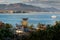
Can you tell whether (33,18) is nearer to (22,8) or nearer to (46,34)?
(22,8)

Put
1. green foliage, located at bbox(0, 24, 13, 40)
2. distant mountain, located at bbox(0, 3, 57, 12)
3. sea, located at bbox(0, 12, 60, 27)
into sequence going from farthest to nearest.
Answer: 1. distant mountain, located at bbox(0, 3, 57, 12)
2. sea, located at bbox(0, 12, 60, 27)
3. green foliage, located at bbox(0, 24, 13, 40)

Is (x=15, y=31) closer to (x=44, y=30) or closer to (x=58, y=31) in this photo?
(x=44, y=30)

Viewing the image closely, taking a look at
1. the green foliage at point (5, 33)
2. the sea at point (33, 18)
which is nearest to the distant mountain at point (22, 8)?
the sea at point (33, 18)

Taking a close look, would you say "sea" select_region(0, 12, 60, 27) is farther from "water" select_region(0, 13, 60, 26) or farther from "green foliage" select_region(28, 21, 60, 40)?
"green foliage" select_region(28, 21, 60, 40)

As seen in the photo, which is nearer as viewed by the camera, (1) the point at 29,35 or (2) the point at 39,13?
(1) the point at 29,35

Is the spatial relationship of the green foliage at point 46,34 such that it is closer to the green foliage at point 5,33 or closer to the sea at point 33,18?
the sea at point 33,18

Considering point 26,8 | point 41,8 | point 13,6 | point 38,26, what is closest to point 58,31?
point 38,26

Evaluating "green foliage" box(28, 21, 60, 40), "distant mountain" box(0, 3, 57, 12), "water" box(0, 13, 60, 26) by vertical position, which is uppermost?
"distant mountain" box(0, 3, 57, 12)

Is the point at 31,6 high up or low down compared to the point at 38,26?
up

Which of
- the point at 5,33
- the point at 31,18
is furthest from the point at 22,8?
the point at 5,33

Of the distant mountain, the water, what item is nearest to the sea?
the water
